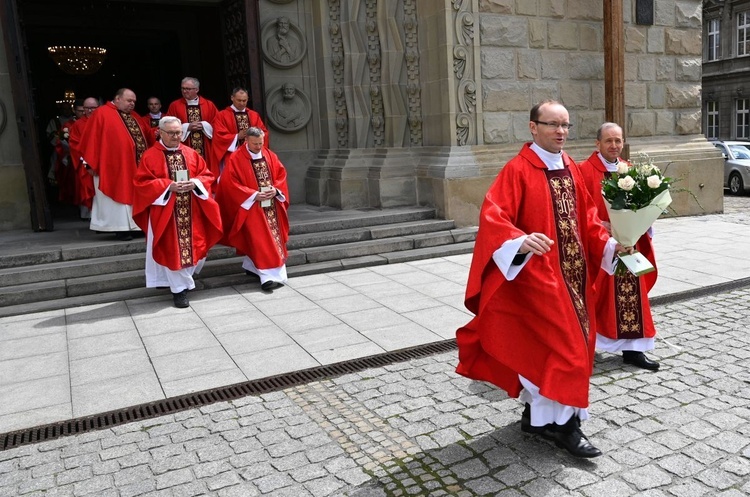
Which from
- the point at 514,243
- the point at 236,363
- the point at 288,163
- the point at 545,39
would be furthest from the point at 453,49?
the point at 514,243

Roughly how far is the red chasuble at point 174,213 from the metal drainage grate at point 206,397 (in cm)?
256

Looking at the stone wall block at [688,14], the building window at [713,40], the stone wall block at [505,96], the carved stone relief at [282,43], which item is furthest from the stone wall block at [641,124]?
the building window at [713,40]

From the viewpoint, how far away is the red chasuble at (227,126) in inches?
365

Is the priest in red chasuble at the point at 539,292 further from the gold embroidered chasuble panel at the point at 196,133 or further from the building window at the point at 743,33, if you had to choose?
the building window at the point at 743,33

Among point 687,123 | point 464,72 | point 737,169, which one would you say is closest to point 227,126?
point 464,72

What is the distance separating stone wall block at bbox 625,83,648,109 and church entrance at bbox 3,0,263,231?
20.1 feet

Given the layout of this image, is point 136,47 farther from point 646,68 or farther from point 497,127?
point 646,68

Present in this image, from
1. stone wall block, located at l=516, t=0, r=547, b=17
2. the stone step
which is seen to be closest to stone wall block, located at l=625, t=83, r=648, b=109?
stone wall block, located at l=516, t=0, r=547, b=17

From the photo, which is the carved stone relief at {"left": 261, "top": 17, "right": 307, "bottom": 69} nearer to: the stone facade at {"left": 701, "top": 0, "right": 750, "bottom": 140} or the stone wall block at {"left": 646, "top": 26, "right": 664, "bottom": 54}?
the stone wall block at {"left": 646, "top": 26, "right": 664, "bottom": 54}

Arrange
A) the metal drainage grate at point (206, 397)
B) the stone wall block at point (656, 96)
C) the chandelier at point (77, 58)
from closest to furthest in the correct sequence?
the metal drainage grate at point (206, 397) < the stone wall block at point (656, 96) < the chandelier at point (77, 58)

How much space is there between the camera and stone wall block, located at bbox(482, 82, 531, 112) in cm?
993

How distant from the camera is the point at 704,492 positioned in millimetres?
3018

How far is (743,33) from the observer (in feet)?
103

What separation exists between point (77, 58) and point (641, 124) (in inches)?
425
